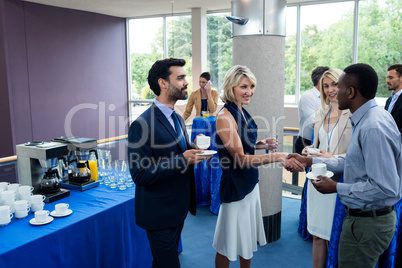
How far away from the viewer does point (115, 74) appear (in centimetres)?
1012

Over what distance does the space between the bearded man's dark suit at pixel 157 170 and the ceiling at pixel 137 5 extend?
686 cm

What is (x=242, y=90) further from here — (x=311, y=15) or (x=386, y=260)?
(x=311, y=15)

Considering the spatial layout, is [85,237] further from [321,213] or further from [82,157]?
[321,213]

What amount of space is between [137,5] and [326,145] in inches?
289

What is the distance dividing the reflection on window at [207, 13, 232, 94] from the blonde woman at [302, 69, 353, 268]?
674cm

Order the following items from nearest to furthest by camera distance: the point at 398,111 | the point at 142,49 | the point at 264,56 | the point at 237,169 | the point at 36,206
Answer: the point at 36,206
the point at 237,169
the point at 264,56
the point at 398,111
the point at 142,49

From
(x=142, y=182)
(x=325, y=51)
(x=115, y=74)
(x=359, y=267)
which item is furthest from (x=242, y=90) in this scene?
(x=115, y=74)

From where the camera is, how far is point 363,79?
1730 millimetres

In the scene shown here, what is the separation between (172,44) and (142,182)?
853 centimetres

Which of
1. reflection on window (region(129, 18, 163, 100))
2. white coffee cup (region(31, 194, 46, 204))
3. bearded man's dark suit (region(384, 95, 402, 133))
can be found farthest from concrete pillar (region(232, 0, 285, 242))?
reflection on window (region(129, 18, 163, 100))

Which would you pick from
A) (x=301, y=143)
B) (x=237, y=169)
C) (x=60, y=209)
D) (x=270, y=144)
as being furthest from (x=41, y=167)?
(x=301, y=143)

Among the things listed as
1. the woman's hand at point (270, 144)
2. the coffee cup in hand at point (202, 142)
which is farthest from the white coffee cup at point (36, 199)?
the woman's hand at point (270, 144)

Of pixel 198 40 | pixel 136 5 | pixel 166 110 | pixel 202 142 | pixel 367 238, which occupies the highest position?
pixel 136 5

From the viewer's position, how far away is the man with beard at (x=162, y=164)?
1847 millimetres
